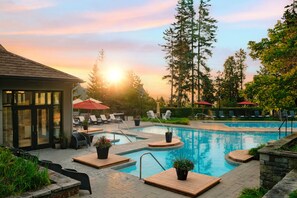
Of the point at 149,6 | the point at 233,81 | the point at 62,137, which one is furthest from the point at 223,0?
the point at 233,81

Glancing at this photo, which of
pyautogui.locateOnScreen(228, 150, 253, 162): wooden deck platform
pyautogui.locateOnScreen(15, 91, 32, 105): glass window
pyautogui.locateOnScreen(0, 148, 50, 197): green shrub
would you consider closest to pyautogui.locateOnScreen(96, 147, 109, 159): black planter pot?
pyautogui.locateOnScreen(0, 148, 50, 197): green shrub

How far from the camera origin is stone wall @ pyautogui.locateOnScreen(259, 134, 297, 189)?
6062 mm

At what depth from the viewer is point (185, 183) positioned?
22.7ft

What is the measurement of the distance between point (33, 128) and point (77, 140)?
7.14 feet

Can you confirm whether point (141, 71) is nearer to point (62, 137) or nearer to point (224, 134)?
point (224, 134)

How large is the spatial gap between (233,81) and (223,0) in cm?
2854

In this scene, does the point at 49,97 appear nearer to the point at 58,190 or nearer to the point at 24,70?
the point at 24,70

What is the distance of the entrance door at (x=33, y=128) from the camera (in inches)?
433

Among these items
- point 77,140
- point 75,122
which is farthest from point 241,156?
point 75,122

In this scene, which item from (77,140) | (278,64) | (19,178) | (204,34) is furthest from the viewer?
(204,34)

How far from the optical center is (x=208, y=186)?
6777 millimetres

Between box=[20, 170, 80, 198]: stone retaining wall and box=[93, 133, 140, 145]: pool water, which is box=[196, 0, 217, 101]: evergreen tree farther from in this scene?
box=[20, 170, 80, 198]: stone retaining wall

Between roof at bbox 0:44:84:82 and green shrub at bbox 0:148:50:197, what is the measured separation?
5930mm

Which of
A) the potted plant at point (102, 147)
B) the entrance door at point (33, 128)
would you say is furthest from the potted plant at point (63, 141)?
the potted plant at point (102, 147)
